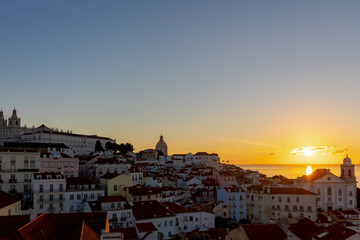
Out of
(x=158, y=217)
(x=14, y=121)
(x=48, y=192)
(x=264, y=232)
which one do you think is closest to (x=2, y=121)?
(x=14, y=121)

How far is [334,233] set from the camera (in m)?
34.3

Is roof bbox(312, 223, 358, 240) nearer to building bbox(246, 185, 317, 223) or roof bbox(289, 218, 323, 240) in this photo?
roof bbox(289, 218, 323, 240)

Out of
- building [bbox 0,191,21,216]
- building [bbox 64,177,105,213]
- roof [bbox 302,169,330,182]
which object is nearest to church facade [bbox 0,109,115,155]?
building [bbox 64,177,105,213]

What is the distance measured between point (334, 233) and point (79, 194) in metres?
35.2

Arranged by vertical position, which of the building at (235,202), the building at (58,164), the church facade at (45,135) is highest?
the church facade at (45,135)

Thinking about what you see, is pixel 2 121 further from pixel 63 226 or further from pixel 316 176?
pixel 63 226

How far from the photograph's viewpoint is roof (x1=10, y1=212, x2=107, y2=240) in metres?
21.0

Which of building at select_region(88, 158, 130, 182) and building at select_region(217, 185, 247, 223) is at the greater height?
building at select_region(88, 158, 130, 182)

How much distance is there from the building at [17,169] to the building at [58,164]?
226 cm

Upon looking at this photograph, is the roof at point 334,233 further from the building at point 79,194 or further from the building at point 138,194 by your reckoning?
the building at point 79,194

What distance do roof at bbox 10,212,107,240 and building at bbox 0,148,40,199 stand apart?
3324cm

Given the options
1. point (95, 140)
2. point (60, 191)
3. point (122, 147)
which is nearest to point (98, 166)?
point (60, 191)

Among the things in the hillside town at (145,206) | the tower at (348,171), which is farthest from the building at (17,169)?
the tower at (348,171)

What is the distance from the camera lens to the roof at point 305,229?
3750cm
